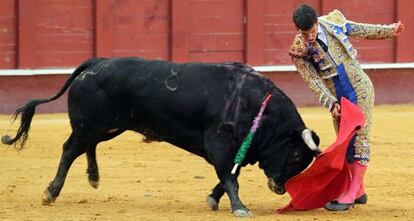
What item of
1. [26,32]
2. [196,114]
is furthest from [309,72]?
[26,32]

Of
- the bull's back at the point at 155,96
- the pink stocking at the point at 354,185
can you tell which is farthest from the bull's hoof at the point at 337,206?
the bull's back at the point at 155,96

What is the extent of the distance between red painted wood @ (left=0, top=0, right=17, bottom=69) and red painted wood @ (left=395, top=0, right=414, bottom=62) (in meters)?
4.71

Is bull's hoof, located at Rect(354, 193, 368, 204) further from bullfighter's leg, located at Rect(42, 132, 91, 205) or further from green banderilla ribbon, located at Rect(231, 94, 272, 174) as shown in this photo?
bullfighter's leg, located at Rect(42, 132, 91, 205)

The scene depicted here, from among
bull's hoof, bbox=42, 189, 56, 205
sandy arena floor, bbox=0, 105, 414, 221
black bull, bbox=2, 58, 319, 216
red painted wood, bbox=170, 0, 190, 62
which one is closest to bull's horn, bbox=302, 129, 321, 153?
black bull, bbox=2, 58, 319, 216

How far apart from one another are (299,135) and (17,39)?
7508 mm

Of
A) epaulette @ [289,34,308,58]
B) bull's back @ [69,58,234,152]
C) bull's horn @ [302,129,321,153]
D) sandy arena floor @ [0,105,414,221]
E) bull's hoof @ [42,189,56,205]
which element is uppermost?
epaulette @ [289,34,308,58]

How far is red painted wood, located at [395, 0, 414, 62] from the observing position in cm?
1556

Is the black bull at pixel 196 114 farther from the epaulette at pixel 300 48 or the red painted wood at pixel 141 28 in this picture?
the red painted wood at pixel 141 28

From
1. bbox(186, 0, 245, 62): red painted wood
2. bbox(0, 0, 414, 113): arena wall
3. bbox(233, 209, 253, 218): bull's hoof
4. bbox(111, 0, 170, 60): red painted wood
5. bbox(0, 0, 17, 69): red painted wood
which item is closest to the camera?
bbox(233, 209, 253, 218): bull's hoof

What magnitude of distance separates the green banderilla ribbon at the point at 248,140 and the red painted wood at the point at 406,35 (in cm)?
852

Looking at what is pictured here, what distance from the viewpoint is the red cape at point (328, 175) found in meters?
7.33

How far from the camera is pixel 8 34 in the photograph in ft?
46.5

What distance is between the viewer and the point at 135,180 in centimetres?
898

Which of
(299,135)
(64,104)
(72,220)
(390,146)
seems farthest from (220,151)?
(64,104)
